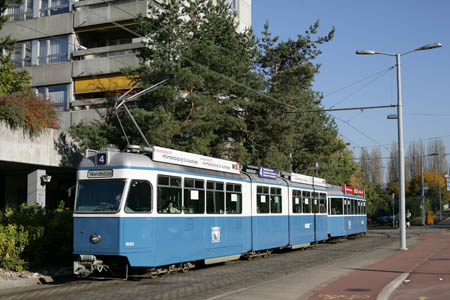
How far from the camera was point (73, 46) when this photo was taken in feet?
128

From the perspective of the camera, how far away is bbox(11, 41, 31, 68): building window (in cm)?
4025

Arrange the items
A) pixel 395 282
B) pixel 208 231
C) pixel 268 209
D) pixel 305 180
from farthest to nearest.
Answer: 1. pixel 305 180
2. pixel 268 209
3. pixel 208 231
4. pixel 395 282

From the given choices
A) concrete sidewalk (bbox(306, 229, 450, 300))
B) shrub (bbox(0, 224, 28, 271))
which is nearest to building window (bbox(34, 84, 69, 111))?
shrub (bbox(0, 224, 28, 271))

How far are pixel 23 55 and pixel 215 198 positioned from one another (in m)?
29.3

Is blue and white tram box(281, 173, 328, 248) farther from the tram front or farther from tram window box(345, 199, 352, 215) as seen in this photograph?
the tram front

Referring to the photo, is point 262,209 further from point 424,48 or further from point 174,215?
point 424,48

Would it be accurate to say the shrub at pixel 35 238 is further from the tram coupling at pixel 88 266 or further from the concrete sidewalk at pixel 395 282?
the concrete sidewalk at pixel 395 282

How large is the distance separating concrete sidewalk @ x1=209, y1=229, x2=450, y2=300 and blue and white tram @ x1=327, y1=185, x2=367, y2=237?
38.7ft

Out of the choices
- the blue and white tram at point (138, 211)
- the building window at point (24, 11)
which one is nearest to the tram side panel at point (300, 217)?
the blue and white tram at point (138, 211)

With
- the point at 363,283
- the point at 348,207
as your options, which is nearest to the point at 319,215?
the point at 348,207

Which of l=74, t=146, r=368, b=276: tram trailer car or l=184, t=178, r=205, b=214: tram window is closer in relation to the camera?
l=74, t=146, r=368, b=276: tram trailer car

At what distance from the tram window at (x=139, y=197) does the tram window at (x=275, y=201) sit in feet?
27.0

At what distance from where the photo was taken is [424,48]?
23.5m

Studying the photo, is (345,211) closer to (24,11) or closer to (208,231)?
(208,231)
